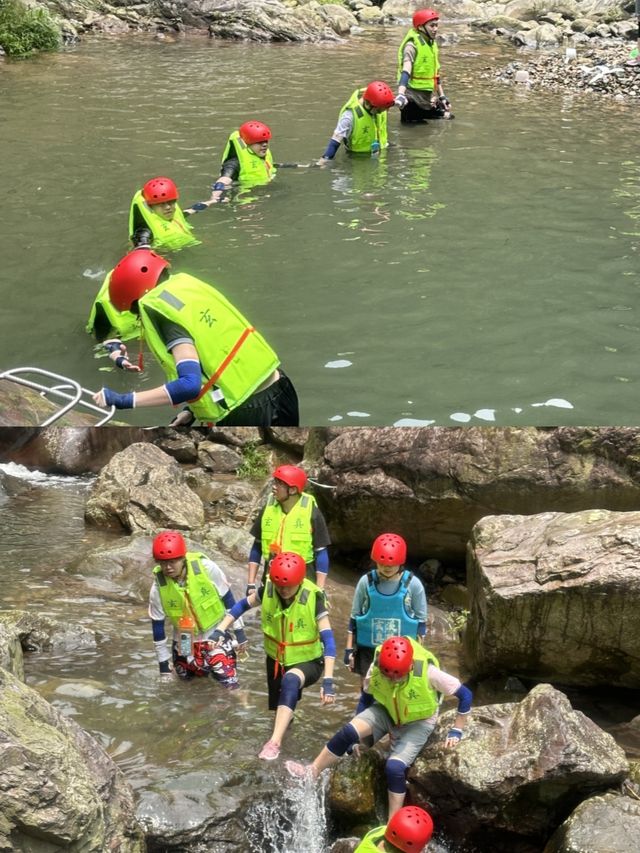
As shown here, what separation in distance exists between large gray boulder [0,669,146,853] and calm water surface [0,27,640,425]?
3169 mm

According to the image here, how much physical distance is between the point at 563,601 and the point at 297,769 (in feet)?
8.90

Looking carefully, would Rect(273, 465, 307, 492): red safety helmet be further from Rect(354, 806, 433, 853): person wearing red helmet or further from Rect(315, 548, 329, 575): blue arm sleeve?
Rect(354, 806, 433, 853): person wearing red helmet

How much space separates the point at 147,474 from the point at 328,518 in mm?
2344

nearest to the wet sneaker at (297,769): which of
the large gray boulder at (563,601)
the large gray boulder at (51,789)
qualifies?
the large gray boulder at (51,789)

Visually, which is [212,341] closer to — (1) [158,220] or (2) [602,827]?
(2) [602,827]

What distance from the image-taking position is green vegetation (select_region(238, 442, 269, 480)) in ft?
43.2

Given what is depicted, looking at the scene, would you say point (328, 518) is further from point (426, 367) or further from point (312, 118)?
point (312, 118)

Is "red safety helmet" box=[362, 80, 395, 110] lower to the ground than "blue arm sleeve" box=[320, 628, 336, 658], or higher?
higher

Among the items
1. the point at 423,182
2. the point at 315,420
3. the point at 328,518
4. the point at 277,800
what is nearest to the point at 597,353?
the point at 315,420

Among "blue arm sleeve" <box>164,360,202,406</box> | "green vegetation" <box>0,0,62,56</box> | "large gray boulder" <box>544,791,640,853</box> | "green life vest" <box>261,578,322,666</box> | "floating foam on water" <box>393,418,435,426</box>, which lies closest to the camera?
"blue arm sleeve" <box>164,360,202,406</box>

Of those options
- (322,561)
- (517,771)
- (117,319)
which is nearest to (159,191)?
(117,319)

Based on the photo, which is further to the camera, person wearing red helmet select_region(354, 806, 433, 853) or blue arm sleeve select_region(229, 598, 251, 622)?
blue arm sleeve select_region(229, 598, 251, 622)

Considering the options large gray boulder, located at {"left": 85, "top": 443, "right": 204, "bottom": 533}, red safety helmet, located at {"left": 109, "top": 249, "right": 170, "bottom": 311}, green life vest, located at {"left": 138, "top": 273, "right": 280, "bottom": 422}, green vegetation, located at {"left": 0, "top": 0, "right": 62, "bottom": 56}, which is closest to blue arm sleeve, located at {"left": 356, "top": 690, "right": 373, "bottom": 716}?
green life vest, located at {"left": 138, "top": 273, "right": 280, "bottom": 422}

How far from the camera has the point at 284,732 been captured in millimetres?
6938
